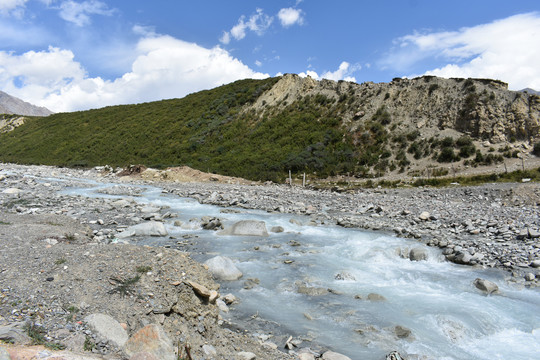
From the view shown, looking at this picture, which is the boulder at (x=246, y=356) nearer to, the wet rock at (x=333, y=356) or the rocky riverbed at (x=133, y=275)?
the rocky riverbed at (x=133, y=275)

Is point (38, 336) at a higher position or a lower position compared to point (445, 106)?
lower

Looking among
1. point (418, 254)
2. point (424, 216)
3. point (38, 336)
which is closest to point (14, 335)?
point (38, 336)

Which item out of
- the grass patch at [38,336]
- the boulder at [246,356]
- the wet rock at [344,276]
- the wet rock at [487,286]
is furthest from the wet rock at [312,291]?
the grass patch at [38,336]

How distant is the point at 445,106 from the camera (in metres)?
32.8

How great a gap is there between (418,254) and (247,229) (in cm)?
617

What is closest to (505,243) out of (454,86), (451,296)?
(451,296)

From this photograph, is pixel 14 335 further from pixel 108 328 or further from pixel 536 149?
pixel 536 149

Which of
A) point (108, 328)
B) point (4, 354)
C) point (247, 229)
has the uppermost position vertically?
point (4, 354)

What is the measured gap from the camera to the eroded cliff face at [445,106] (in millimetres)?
28758

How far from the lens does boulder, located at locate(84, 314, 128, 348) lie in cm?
397

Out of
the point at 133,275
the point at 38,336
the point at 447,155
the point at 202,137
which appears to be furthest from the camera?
the point at 202,137

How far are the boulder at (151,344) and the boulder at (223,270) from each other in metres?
3.76

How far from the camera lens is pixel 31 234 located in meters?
8.36

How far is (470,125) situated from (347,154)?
11.8m
